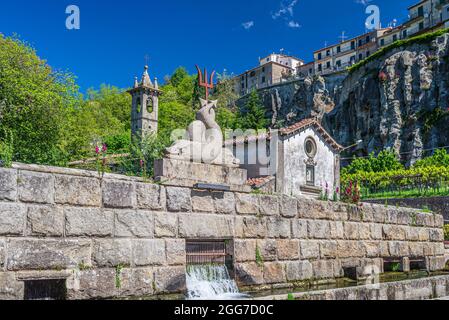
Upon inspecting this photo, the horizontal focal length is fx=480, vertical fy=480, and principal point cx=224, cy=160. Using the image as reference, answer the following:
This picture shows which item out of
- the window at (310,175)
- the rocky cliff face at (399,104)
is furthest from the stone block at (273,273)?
the rocky cliff face at (399,104)

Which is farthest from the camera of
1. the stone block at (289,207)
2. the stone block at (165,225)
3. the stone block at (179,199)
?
the stone block at (289,207)

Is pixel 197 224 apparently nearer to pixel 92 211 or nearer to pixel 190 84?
pixel 92 211

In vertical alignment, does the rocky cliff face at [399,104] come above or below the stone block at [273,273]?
above

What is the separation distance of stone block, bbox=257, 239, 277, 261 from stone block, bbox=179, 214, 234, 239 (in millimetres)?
761

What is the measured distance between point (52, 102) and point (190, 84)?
189 ft

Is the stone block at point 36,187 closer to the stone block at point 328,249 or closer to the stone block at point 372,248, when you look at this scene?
Answer: the stone block at point 328,249

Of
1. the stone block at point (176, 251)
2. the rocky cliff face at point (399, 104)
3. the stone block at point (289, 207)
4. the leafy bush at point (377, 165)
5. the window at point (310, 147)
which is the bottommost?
the stone block at point (176, 251)

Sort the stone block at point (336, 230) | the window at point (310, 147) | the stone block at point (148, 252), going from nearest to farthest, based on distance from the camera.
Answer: the stone block at point (148, 252), the stone block at point (336, 230), the window at point (310, 147)

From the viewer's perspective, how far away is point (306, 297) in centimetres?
726

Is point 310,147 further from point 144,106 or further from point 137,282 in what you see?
point 144,106

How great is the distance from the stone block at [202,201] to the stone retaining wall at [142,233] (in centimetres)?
2

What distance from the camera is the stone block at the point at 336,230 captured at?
33.9 ft

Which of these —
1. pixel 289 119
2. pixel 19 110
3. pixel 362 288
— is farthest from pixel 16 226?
pixel 289 119

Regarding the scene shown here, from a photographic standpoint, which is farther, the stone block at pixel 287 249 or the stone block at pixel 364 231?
the stone block at pixel 364 231
